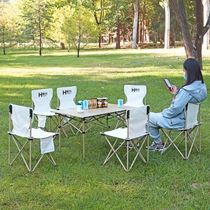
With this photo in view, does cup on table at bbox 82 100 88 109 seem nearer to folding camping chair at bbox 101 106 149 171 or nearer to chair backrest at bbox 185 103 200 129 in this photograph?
folding camping chair at bbox 101 106 149 171

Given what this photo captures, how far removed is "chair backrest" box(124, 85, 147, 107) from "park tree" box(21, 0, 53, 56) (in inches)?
1212

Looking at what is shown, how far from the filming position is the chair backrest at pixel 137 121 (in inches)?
234

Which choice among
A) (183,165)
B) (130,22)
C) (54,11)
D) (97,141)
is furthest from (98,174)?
(130,22)

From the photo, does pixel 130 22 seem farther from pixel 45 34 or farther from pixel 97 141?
pixel 97 141

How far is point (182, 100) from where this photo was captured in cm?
653

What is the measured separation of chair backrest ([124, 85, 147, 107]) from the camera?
335 inches

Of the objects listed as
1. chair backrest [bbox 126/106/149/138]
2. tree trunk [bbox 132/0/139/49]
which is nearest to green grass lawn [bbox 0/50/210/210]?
chair backrest [bbox 126/106/149/138]

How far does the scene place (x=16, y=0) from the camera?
55219mm

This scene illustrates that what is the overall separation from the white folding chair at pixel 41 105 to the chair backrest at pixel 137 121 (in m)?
2.32

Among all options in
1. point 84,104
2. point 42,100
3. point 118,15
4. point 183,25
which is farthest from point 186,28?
point 118,15

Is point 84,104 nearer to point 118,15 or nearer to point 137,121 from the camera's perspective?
point 137,121

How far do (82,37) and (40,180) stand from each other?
103ft

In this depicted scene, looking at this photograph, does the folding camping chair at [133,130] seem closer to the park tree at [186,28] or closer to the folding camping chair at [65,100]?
the folding camping chair at [65,100]

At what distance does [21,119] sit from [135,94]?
3.13 m
